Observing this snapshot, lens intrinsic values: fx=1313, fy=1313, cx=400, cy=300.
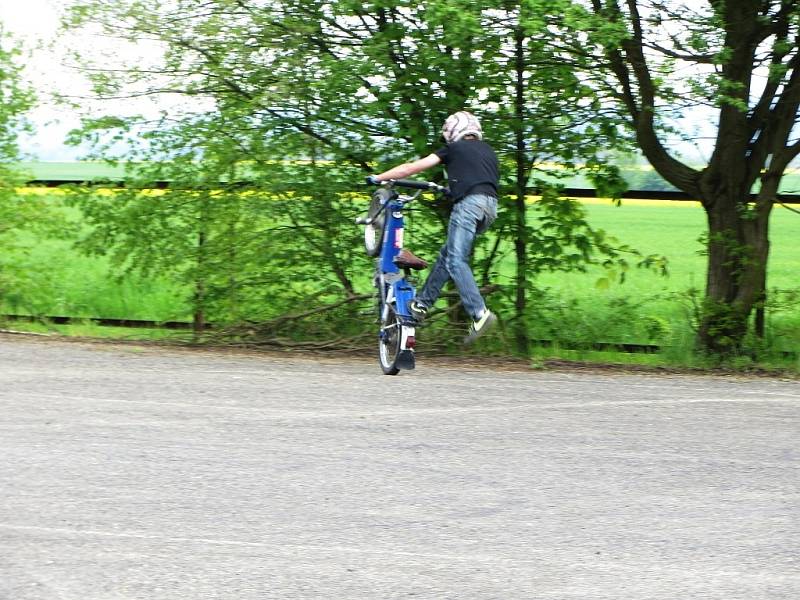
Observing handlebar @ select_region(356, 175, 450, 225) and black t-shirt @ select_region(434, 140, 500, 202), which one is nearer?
handlebar @ select_region(356, 175, 450, 225)

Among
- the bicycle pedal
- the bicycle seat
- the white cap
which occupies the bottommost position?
the bicycle pedal

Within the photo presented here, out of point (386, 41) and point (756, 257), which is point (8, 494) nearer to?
point (386, 41)

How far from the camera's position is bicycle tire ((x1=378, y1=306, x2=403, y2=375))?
10.4 m

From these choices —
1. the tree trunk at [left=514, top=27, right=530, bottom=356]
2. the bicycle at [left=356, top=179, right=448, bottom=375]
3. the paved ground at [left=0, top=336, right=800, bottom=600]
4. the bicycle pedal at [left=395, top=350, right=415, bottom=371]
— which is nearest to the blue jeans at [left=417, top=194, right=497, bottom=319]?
the bicycle at [left=356, top=179, right=448, bottom=375]

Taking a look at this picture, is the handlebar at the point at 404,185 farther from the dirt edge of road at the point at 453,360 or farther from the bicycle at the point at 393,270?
the dirt edge of road at the point at 453,360

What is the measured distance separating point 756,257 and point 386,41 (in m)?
4.06

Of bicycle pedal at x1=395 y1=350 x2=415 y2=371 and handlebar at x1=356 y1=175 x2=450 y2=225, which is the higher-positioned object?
handlebar at x1=356 y1=175 x2=450 y2=225

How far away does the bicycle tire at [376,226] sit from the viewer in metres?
10.6

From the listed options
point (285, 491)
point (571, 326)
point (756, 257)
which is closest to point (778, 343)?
point (756, 257)

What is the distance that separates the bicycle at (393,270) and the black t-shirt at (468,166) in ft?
0.49

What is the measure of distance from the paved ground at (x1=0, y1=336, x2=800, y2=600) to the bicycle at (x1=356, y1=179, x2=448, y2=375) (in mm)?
281

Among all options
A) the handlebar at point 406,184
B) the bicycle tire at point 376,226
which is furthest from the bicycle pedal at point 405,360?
the handlebar at point 406,184

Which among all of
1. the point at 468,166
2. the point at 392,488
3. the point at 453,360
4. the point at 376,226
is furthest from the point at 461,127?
the point at 392,488

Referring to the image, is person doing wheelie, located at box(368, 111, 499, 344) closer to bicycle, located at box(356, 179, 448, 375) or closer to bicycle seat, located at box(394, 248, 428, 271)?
bicycle, located at box(356, 179, 448, 375)
